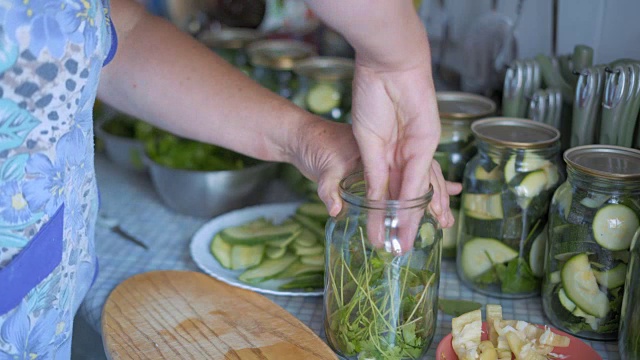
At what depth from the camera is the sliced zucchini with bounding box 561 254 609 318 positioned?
0.94m

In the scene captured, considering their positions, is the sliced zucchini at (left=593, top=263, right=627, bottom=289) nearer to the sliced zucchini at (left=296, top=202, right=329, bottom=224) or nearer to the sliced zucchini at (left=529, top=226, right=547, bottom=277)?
the sliced zucchini at (left=529, top=226, right=547, bottom=277)

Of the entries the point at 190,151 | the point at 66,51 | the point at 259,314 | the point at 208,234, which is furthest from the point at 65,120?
the point at 190,151

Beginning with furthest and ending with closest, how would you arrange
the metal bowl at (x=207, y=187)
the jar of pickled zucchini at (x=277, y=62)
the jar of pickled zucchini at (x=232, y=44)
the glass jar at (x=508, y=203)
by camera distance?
the jar of pickled zucchini at (x=232, y=44), the jar of pickled zucchini at (x=277, y=62), the metal bowl at (x=207, y=187), the glass jar at (x=508, y=203)

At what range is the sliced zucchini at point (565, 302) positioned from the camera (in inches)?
38.2

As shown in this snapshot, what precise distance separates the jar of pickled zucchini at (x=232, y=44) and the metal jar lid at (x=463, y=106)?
51 centimetres

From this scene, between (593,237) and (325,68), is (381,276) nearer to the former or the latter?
(593,237)

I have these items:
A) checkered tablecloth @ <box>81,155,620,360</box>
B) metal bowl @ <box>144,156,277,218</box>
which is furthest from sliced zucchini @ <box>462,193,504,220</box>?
metal bowl @ <box>144,156,277,218</box>

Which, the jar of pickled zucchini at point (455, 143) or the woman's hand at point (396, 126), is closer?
the woman's hand at point (396, 126)

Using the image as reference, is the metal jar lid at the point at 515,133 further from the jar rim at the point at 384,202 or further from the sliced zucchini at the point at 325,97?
the sliced zucchini at the point at 325,97

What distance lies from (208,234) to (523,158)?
0.55m

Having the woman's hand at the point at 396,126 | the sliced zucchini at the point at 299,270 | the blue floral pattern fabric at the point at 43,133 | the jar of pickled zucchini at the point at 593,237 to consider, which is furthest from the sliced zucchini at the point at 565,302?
the blue floral pattern fabric at the point at 43,133

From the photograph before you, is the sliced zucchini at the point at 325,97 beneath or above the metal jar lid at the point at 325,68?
beneath

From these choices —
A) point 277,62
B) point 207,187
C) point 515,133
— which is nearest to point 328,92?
point 277,62

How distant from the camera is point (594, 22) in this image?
1.24 meters
